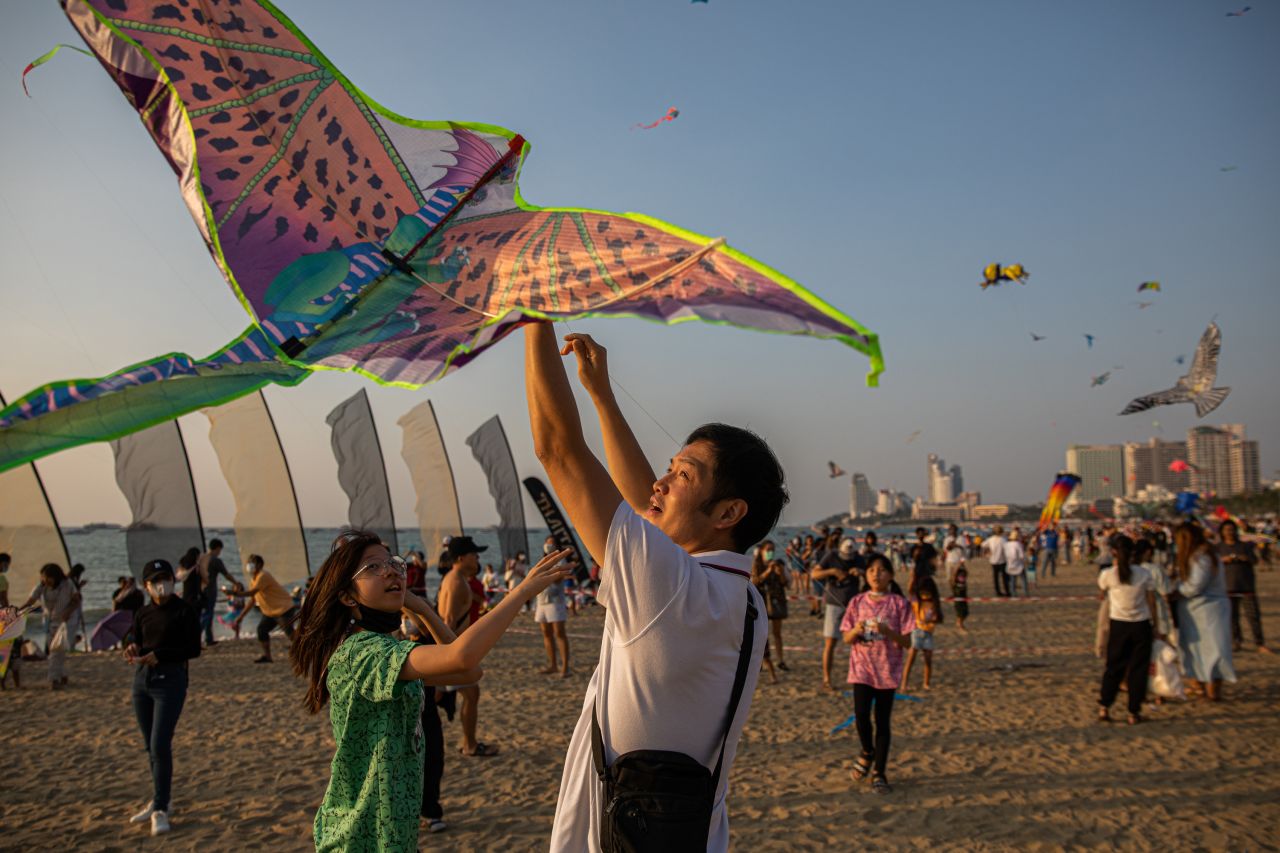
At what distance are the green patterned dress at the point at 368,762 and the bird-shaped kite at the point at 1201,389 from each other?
10.6 meters

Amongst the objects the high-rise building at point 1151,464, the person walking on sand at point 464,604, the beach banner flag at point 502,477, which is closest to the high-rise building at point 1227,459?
the high-rise building at point 1151,464

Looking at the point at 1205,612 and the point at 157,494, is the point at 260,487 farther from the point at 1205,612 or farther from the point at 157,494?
the point at 1205,612

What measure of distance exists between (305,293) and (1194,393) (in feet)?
36.6

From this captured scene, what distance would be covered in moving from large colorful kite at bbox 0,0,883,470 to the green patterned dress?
40.0 inches

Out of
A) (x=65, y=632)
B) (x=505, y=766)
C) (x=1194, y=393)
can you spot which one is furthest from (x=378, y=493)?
(x=1194, y=393)

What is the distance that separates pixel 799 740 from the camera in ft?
27.6

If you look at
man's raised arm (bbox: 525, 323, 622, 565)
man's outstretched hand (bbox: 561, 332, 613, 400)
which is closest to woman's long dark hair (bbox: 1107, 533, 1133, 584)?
man's outstretched hand (bbox: 561, 332, 613, 400)

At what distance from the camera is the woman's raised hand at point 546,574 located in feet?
7.26

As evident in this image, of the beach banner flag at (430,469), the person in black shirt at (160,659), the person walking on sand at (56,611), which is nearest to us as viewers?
the person in black shirt at (160,659)

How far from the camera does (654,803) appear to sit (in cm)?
150

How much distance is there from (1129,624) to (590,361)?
878 cm

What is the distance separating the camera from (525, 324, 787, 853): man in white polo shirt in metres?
1.45

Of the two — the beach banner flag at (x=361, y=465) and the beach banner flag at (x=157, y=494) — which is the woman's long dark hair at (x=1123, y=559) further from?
the beach banner flag at (x=361, y=465)

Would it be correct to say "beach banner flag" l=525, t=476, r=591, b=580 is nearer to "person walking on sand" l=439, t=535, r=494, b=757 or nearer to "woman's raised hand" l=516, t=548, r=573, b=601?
"person walking on sand" l=439, t=535, r=494, b=757
